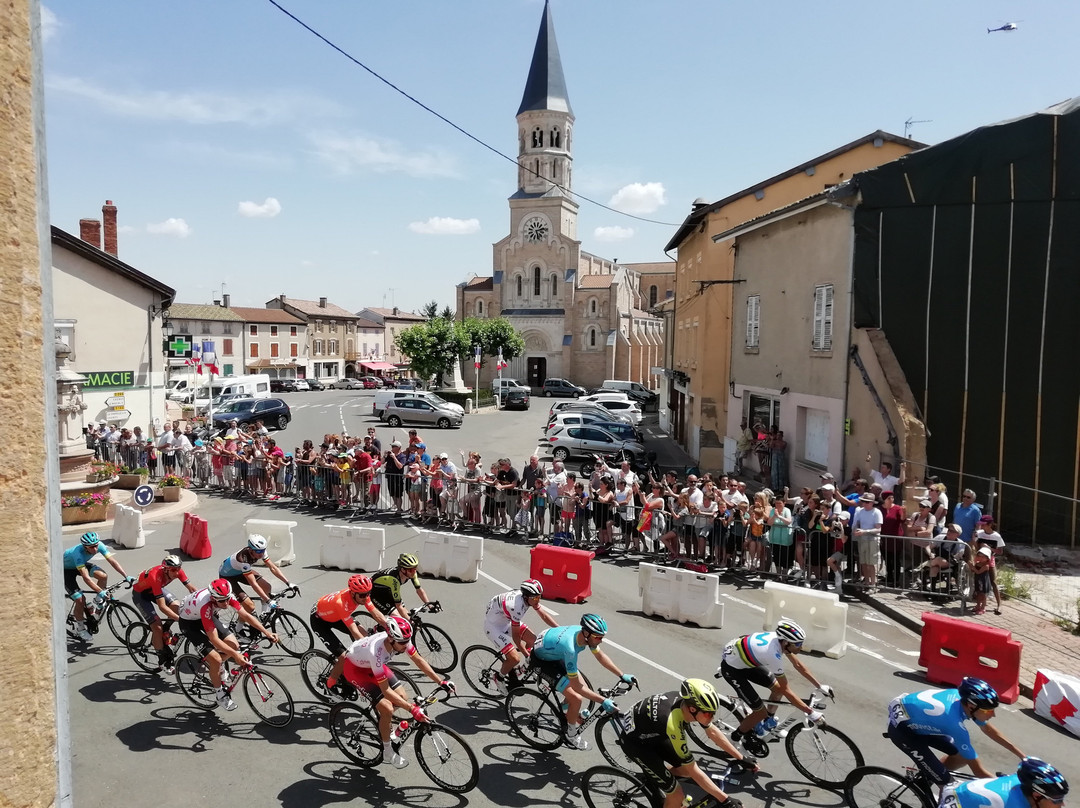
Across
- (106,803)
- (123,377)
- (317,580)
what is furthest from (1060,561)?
(123,377)

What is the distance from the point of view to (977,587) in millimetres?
10305

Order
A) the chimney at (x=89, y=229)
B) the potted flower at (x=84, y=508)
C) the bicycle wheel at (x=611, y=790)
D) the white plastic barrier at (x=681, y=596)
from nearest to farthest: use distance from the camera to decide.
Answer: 1. the bicycle wheel at (x=611, y=790)
2. the white plastic barrier at (x=681, y=596)
3. the potted flower at (x=84, y=508)
4. the chimney at (x=89, y=229)

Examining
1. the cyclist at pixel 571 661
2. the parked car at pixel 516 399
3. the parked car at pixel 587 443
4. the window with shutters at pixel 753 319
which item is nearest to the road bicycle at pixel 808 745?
the cyclist at pixel 571 661

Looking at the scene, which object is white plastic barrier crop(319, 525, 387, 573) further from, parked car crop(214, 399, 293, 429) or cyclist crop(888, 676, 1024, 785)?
parked car crop(214, 399, 293, 429)

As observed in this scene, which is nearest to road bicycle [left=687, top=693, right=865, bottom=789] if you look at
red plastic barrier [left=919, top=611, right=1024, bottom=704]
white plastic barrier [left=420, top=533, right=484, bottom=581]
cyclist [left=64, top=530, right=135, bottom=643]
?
red plastic barrier [left=919, top=611, right=1024, bottom=704]

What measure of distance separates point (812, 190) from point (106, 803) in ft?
71.3

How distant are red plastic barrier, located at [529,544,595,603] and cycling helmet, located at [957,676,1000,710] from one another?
6139mm

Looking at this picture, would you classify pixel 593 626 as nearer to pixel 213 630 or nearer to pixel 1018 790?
pixel 1018 790

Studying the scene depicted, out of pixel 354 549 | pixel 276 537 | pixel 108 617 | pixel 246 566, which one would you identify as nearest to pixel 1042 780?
pixel 246 566

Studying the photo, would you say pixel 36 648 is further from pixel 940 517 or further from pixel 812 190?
pixel 812 190

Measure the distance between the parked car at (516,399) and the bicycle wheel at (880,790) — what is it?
1592 inches

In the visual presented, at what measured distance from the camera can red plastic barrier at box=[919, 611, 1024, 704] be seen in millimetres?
7887

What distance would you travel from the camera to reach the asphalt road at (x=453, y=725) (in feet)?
19.7

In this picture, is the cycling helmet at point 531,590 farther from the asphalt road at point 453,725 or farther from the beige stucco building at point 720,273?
the beige stucco building at point 720,273
